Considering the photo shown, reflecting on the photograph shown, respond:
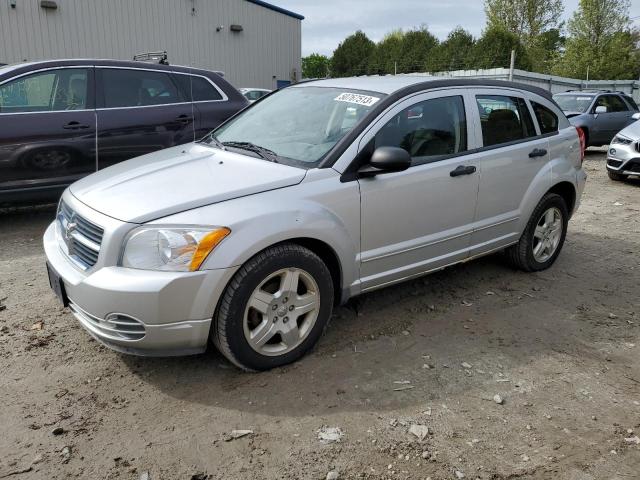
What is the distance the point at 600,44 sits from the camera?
1398 inches

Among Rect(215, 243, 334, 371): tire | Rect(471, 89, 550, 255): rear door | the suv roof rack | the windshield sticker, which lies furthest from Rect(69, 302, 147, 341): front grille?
the suv roof rack

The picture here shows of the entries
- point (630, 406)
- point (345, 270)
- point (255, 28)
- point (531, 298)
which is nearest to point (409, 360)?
point (345, 270)

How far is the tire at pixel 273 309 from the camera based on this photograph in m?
2.89

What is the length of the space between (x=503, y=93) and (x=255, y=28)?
895 inches

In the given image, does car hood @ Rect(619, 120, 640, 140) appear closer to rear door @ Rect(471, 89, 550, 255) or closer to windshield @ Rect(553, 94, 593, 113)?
windshield @ Rect(553, 94, 593, 113)

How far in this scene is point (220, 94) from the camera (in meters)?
6.82

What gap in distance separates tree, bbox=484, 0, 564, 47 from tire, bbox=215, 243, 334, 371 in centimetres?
4631

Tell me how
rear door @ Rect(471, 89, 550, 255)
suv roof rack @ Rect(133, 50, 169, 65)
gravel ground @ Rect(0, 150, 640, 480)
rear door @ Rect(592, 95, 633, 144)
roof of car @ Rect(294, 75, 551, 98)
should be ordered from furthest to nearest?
rear door @ Rect(592, 95, 633, 144)
suv roof rack @ Rect(133, 50, 169, 65)
rear door @ Rect(471, 89, 550, 255)
roof of car @ Rect(294, 75, 551, 98)
gravel ground @ Rect(0, 150, 640, 480)

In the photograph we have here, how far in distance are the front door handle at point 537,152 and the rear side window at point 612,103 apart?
10520 millimetres

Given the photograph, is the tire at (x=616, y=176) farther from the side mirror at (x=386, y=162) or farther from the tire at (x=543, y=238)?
the side mirror at (x=386, y=162)

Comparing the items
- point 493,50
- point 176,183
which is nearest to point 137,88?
point 176,183

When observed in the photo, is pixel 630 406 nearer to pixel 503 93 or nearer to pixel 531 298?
pixel 531 298

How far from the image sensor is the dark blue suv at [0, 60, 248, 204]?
18.3 feet

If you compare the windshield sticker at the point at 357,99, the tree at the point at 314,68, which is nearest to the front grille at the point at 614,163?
the windshield sticker at the point at 357,99
